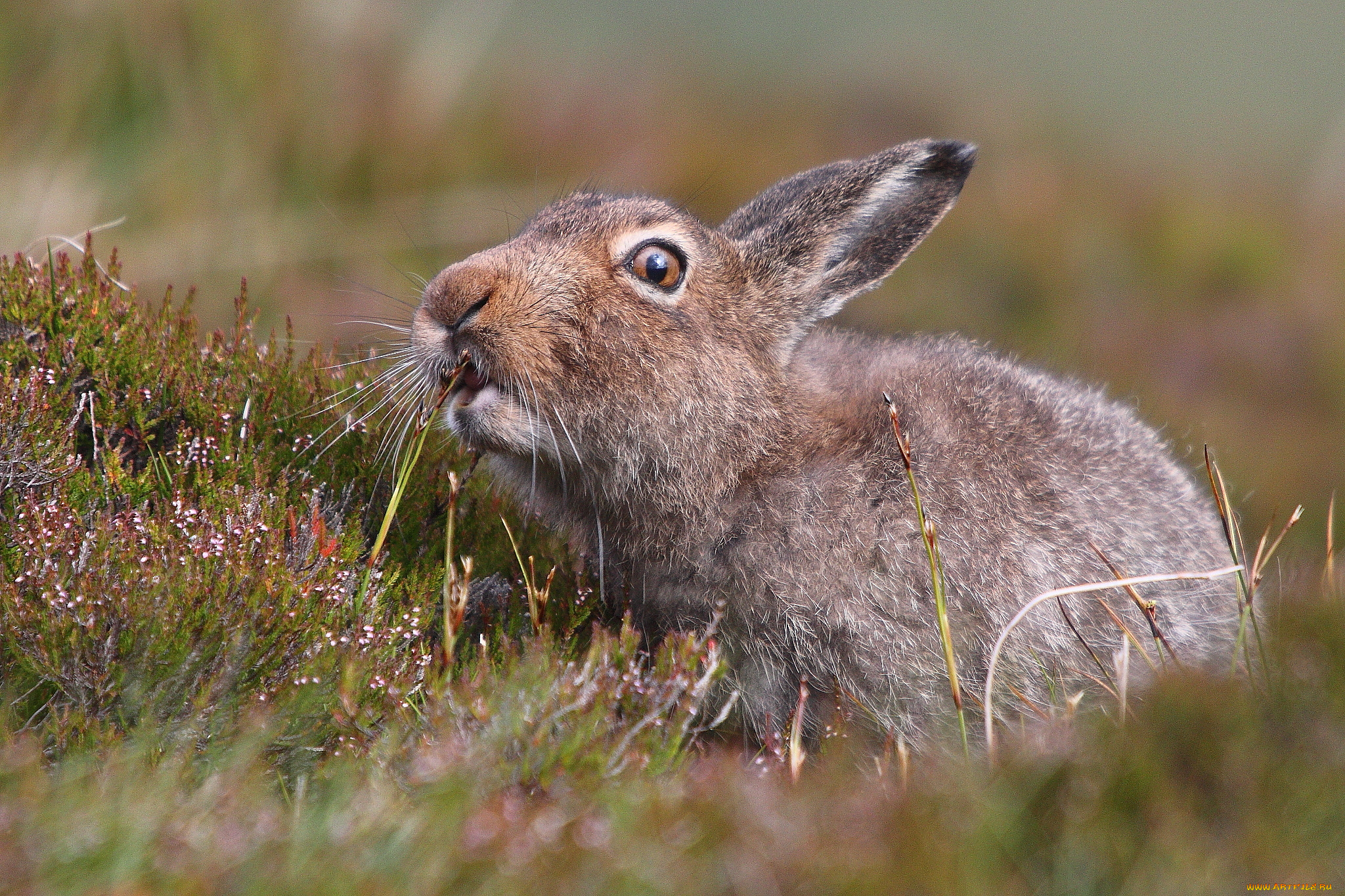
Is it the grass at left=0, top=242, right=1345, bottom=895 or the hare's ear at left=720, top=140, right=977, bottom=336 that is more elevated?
the hare's ear at left=720, top=140, right=977, bottom=336

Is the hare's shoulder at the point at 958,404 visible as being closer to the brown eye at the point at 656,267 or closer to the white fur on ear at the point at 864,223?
the white fur on ear at the point at 864,223

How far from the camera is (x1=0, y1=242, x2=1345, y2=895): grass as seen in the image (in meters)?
2.45

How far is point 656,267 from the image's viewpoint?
4.88 meters

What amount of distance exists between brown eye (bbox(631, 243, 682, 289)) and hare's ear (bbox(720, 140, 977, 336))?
48cm

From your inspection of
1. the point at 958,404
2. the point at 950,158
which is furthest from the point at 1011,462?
the point at 950,158

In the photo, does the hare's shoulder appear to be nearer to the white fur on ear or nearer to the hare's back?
the hare's back

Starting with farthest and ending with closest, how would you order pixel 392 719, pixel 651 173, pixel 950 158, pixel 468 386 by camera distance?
pixel 651 173 < pixel 950 158 < pixel 468 386 < pixel 392 719

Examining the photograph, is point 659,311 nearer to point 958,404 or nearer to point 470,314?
point 470,314

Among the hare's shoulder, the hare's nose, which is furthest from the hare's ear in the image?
the hare's nose

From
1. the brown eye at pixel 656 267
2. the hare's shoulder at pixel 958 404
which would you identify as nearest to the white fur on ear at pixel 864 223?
the hare's shoulder at pixel 958 404

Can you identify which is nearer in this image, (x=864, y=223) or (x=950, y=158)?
(x=950, y=158)

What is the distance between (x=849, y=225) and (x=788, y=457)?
4.03 feet

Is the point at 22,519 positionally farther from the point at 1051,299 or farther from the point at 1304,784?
the point at 1051,299

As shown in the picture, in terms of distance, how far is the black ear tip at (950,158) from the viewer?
5250mm
